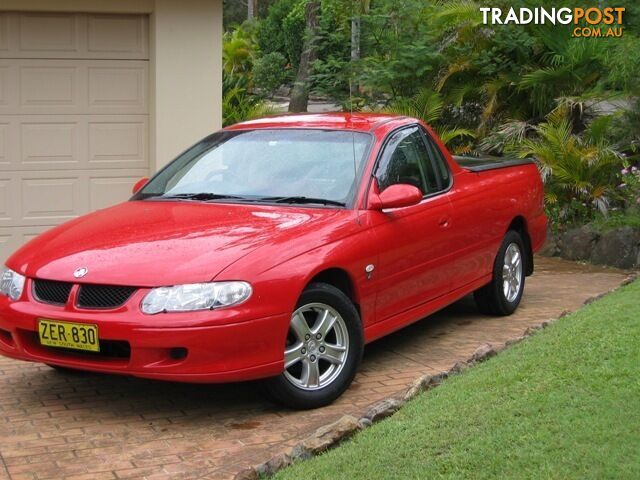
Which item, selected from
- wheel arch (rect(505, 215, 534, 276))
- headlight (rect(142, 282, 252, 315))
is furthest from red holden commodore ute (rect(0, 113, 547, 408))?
wheel arch (rect(505, 215, 534, 276))

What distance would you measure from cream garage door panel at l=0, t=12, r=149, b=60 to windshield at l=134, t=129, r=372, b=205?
3.31 metres

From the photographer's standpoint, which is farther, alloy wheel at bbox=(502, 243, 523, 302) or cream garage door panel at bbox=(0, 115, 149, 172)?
cream garage door panel at bbox=(0, 115, 149, 172)

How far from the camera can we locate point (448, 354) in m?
7.32

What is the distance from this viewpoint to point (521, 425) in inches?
185

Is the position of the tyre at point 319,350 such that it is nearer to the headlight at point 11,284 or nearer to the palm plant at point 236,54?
the headlight at point 11,284

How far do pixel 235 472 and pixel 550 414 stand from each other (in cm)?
151

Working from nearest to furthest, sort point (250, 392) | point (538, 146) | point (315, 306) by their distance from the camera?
point (315, 306) < point (250, 392) < point (538, 146)

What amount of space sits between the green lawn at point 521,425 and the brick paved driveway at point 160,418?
64 centimetres

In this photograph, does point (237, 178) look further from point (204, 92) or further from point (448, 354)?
point (204, 92)

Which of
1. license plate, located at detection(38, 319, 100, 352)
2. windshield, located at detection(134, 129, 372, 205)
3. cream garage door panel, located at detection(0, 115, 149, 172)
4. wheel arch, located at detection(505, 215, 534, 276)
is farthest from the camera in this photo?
cream garage door panel, located at detection(0, 115, 149, 172)

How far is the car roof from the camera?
724cm

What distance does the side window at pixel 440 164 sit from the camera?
304 inches

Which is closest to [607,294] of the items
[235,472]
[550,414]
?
[550,414]

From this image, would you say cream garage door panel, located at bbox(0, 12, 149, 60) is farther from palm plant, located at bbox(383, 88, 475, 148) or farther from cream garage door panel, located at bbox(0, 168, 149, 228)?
palm plant, located at bbox(383, 88, 475, 148)
